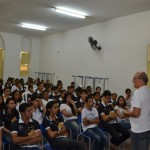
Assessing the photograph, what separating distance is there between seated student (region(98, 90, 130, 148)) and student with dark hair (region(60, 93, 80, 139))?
20.8 inches

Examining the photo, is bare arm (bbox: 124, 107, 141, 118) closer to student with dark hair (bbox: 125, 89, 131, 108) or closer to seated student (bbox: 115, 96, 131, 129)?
seated student (bbox: 115, 96, 131, 129)

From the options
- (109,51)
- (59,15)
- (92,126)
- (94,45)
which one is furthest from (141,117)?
(94,45)

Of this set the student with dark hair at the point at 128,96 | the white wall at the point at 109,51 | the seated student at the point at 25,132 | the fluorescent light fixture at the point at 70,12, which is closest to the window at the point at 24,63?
the white wall at the point at 109,51

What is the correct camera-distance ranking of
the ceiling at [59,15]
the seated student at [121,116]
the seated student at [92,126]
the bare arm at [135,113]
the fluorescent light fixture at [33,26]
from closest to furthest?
the bare arm at [135,113], the seated student at [92,126], the seated student at [121,116], the ceiling at [59,15], the fluorescent light fixture at [33,26]

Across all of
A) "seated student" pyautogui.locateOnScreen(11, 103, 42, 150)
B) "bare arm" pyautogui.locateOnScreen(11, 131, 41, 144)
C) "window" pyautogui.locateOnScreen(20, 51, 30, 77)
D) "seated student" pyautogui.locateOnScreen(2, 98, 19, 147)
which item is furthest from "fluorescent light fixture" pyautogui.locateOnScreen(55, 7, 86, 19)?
"window" pyautogui.locateOnScreen(20, 51, 30, 77)

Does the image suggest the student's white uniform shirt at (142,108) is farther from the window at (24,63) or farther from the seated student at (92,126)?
the window at (24,63)

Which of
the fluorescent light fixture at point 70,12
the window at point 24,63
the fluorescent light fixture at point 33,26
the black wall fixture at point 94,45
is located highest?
the fluorescent light fixture at point 33,26

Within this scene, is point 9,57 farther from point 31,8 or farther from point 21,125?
point 21,125

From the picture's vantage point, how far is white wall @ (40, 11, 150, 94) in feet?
23.3

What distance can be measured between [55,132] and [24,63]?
9.42 m

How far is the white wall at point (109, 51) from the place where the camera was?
711 centimetres

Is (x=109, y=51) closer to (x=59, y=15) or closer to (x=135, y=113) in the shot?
(x=59, y=15)

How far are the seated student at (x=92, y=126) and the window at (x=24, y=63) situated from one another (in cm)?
845

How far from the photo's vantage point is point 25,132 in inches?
118
